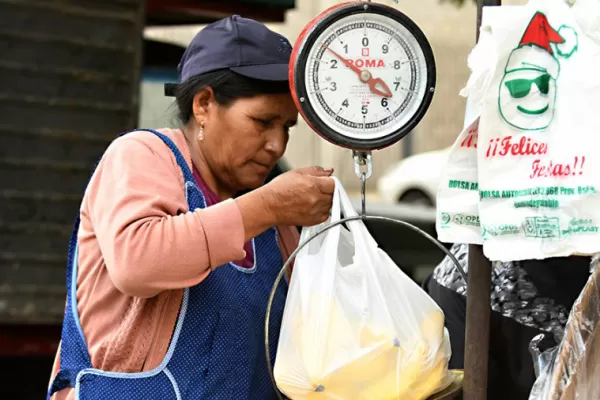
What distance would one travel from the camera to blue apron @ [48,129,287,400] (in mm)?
1686

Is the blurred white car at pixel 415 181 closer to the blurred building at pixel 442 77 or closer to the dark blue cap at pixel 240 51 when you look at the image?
the blurred building at pixel 442 77

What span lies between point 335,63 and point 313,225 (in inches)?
12.4

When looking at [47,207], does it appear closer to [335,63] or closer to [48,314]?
[48,314]

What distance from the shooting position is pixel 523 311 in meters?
1.85

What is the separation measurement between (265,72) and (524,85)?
23.0 inches

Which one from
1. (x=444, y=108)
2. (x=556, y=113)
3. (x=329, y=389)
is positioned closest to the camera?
(x=556, y=113)

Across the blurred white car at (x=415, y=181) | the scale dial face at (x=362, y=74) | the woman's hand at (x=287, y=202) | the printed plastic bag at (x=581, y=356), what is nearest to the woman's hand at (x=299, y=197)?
the woman's hand at (x=287, y=202)

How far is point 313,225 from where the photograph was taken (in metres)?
1.73

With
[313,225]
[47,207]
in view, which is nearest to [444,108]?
[47,207]

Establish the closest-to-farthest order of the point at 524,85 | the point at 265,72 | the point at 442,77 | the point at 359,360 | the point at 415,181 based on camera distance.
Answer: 1. the point at 524,85
2. the point at 359,360
3. the point at 265,72
4. the point at 415,181
5. the point at 442,77

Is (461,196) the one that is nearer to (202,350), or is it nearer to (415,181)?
(202,350)

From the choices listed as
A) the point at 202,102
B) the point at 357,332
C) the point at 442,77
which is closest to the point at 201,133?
the point at 202,102

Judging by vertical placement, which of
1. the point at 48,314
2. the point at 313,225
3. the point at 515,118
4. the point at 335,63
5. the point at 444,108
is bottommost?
the point at 48,314

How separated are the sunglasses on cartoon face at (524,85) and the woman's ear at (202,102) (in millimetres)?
680
